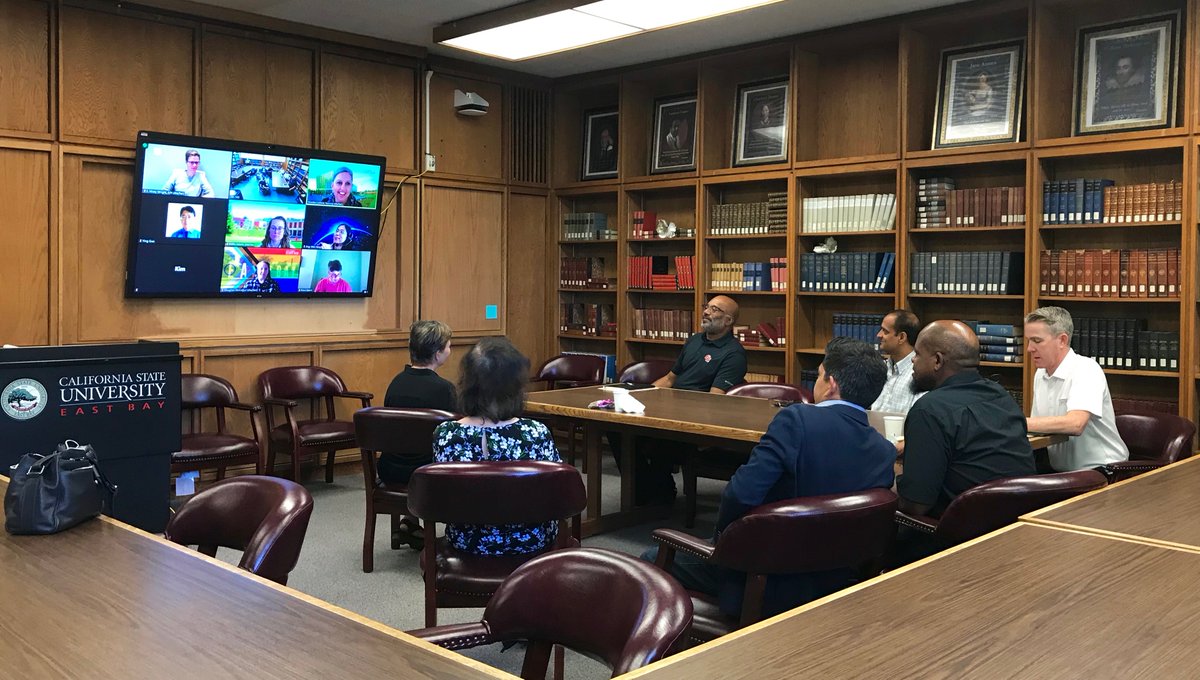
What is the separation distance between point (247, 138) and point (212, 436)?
202 centimetres

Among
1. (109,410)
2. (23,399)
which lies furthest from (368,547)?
(23,399)

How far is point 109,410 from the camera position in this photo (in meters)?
2.77

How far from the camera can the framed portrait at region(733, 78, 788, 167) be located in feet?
23.5

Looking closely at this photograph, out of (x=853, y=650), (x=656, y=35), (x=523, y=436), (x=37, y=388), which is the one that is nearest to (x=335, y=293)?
(x=656, y=35)

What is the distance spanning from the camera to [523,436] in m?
3.55

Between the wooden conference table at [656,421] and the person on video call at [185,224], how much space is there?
2449mm

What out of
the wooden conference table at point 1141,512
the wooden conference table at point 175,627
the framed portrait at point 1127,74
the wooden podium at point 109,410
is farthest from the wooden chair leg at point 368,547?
the framed portrait at point 1127,74

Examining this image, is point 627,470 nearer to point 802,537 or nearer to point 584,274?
point 584,274

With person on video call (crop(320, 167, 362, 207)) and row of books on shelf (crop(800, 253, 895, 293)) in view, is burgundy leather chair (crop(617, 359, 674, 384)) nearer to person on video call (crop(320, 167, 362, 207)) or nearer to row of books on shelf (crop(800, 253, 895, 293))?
row of books on shelf (crop(800, 253, 895, 293))

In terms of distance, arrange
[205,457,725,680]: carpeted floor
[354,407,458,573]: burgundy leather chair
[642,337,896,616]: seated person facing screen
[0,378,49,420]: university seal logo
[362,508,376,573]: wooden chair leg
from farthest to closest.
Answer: [362,508,376,573]: wooden chair leg < [354,407,458,573]: burgundy leather chair < [205,457,725,680]: carpeted floor < [642,337,896,616]: seated person facing screen < [0,378,49,420]: university seal logo

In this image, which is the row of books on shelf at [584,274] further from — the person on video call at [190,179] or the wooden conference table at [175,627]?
the wooden conference table at [175,627]

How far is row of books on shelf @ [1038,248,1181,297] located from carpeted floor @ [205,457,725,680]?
242cm

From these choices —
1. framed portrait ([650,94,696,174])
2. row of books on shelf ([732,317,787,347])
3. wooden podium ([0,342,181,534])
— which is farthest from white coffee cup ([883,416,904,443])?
framed portrait ([650,94,696,174])

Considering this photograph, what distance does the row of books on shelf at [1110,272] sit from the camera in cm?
542
